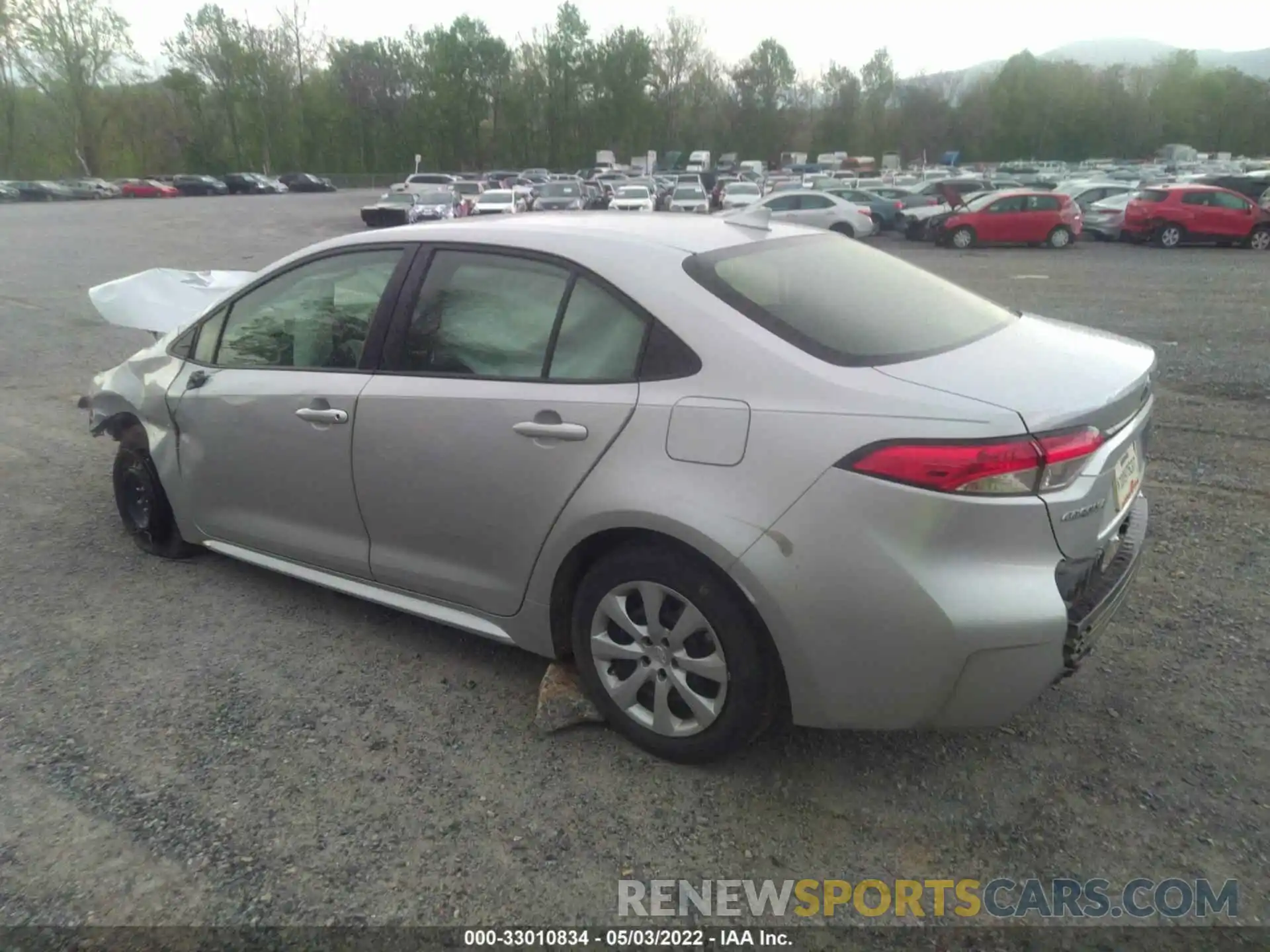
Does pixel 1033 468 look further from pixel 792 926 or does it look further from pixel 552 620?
pixel 552 620

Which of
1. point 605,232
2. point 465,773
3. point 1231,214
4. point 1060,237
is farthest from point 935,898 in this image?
point 1231,214

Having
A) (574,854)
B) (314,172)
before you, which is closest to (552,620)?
(574,854)

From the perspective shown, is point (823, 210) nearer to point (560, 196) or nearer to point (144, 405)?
point (560, 196)

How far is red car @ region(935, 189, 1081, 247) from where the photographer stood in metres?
23.1

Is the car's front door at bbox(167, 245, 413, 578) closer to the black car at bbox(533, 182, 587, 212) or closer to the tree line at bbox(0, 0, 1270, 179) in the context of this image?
the black car at bbox(533, 182, 587, 212)

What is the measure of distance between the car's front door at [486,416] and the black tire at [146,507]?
1550 mm

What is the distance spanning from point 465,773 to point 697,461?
124 cm

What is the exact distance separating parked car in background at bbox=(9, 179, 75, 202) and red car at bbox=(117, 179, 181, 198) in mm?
3546

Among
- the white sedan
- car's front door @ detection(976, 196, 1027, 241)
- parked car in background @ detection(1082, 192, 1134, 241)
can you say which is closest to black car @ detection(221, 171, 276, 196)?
the white sedan

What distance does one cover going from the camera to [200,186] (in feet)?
218

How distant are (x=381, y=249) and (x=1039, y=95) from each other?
10915 centimetres

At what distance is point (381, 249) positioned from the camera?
3.62 metres

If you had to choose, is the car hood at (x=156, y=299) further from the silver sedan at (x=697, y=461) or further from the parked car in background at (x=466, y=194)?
the parked car in background at (x=466, y=194)

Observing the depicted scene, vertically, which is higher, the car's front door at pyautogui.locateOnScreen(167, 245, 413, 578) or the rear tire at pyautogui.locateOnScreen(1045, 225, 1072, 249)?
the car's front door at pyautogui.locateOnScreen(167, 245, 413, 578)
